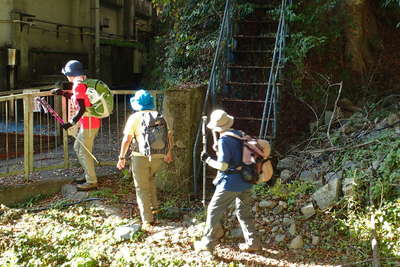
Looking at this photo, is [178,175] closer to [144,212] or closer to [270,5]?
[144,212]

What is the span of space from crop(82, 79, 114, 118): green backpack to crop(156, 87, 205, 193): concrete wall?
105cm

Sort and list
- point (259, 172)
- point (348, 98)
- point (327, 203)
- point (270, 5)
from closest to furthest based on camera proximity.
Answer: point (259, 172), point (327, 203), point (348, 98), point (270, 5)

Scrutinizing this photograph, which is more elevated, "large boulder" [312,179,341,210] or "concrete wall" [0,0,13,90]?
"concrete wall" [0,0,13,90]

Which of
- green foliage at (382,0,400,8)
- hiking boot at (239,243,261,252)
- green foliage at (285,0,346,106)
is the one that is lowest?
hiking boot at (239,243,261,252)

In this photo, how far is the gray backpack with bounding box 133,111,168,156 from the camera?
5.19 metres

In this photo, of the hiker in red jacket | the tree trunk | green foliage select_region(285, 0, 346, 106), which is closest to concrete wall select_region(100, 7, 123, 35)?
green foliage select_region(285, 0, 346, 106)

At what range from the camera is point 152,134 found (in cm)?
519

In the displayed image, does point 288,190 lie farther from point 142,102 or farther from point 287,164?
point 142,102

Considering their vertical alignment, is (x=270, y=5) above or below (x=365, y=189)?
above

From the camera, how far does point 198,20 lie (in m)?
9.42

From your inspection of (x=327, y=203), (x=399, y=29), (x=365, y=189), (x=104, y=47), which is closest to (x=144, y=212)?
(x=327, y=203)

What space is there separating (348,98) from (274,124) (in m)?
2.72

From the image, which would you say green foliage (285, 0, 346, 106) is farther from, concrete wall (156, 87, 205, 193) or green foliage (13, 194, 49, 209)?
green foliage (13, 194, 49, 209)

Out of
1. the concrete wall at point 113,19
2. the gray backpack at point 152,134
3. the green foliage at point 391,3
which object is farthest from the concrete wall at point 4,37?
the green foliage at point 391,3
